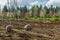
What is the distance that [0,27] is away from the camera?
5672 mm

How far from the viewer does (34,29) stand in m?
5.36

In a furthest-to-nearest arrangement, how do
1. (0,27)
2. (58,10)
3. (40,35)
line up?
1. (58,10)
2. (0,27)
3. (40,35)

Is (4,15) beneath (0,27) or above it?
above

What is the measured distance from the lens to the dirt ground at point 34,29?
15.7ft

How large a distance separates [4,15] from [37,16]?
114cm

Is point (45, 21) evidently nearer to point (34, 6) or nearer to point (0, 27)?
point (34, 6)

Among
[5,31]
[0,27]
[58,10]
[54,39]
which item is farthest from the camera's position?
[58,10]

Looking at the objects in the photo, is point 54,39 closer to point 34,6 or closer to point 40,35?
point 40,35

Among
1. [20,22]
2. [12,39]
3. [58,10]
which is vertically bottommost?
[12,39]

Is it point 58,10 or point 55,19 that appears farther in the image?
point 58,10

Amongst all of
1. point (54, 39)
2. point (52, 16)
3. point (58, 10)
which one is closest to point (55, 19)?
point (52, 16)

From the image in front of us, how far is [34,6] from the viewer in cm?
654

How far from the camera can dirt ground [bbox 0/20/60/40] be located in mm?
4777

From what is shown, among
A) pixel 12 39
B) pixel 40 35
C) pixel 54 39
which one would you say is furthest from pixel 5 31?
pixel 54 39
